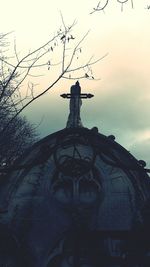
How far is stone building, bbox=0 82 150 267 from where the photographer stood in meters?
9.97

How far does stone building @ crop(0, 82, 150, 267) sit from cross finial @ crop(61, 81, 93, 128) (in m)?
2.95

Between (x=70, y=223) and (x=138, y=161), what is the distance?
2.00 metres

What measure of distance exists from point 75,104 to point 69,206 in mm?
4374

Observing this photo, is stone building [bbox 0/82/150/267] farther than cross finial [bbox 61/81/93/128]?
No

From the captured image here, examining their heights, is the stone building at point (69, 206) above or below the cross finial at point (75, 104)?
below

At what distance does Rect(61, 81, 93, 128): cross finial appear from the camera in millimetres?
13578

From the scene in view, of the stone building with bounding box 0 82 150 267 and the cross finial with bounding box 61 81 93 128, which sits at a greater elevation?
the cross finial with bounding box 61 81 93 128

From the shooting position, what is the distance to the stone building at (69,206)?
997cm

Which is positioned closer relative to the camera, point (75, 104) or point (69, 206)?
point (69, 206)

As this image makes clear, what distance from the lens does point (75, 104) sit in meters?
13.9

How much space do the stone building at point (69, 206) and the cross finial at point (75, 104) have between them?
9.67ft

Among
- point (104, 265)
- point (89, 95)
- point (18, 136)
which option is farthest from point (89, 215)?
point (18, 136)

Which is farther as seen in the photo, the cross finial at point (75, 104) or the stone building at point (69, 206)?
the cross finial at point (75, 104)

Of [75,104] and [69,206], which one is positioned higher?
[75,104]
